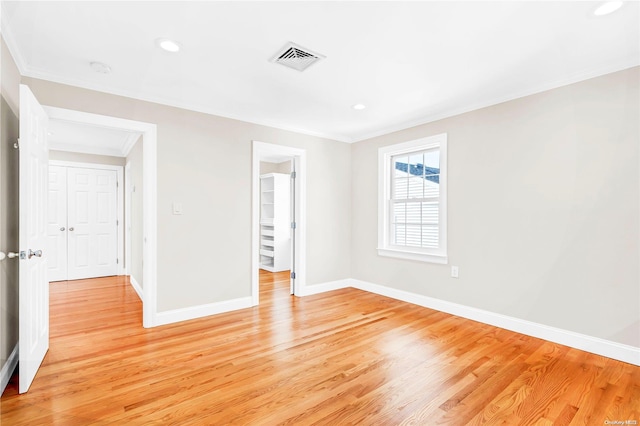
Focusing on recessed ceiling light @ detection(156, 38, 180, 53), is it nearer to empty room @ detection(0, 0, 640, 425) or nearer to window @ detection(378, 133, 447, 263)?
empty room @ detection(0, 0, 640, 425)

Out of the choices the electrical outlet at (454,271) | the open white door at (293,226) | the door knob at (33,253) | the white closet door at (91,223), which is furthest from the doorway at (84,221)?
the electrical outlet at (454,271)

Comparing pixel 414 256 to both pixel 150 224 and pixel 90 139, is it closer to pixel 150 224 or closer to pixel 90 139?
pixel 150 224

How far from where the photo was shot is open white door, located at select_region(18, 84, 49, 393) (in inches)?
81.6

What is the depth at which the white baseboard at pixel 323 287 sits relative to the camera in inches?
184

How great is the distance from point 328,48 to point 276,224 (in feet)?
15.1

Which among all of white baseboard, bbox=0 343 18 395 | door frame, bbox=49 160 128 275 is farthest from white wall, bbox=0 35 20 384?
door frame, bbox=49 160 128 275

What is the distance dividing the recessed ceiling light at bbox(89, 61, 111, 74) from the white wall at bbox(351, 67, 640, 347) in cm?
357

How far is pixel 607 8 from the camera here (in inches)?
77.3

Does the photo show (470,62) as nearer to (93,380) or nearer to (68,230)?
(93,380)

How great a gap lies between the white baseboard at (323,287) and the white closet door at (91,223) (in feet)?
13.4

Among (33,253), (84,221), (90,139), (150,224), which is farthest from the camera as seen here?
(84,221)

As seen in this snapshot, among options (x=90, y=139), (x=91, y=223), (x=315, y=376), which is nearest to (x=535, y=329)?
(x=315, y=376)

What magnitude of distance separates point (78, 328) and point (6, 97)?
2.33 metres

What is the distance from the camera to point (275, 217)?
6629 millimetres
